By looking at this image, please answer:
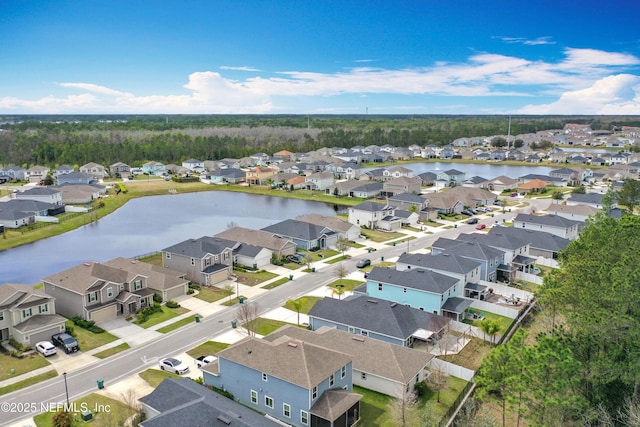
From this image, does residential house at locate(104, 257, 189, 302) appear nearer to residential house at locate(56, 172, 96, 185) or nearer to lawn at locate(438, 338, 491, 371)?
lawn at locate(438, 338, 491, 371)

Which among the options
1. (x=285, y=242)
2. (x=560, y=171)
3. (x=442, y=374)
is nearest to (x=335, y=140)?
(x=560, y=171)

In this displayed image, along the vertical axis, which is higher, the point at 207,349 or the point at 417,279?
the point at 417,279

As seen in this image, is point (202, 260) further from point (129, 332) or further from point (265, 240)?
point (129, 332)

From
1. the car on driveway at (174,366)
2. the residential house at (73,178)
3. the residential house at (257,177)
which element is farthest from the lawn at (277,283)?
the residential house at (73,178)

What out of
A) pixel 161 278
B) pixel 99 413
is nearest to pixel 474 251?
pixel 161 278

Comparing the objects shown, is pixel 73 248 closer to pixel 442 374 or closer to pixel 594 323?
pixel 442 374

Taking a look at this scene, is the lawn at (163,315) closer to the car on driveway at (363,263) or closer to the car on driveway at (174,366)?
the car on driveway at (174,366)

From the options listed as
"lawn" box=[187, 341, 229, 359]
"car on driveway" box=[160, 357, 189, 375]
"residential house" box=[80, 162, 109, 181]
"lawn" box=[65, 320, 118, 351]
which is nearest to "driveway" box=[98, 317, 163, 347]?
"lawn" box=[65, 320, 118, 351]

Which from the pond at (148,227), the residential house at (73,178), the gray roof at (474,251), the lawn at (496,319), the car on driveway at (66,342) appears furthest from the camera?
the residential house at (73,178)
